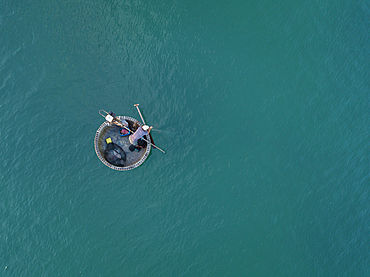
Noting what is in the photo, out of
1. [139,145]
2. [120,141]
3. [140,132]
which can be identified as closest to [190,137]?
[139,145]

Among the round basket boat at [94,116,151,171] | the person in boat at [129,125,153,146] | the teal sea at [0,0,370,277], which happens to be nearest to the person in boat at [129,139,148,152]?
the round basket boat at [94,116,151,171]

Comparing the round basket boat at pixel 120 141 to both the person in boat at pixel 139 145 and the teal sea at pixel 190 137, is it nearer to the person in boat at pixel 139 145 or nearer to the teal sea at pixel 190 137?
the person in boat at pixel 139 145

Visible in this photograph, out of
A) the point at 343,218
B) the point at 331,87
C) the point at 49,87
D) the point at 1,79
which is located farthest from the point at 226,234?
the point at 1,79

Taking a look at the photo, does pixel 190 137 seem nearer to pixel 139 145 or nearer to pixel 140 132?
pixel 139 145

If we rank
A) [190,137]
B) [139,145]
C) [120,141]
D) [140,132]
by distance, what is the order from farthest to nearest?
[190,137], [120,141], [139,145], [140,132]

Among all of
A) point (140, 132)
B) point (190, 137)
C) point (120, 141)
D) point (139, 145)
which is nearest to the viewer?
point (140, 132)

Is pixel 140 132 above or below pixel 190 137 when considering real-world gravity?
below

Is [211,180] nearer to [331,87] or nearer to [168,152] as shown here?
[168,152]

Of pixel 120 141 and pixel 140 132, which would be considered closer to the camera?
pixel 140 132
